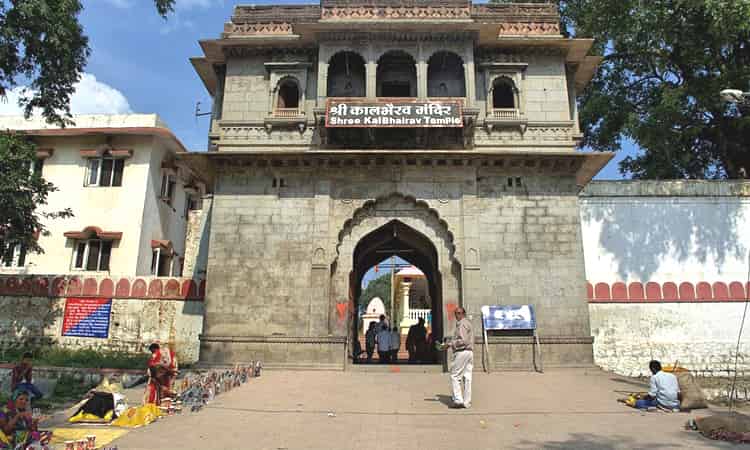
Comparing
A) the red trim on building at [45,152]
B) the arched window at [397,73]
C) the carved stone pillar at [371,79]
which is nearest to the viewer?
the carved stone pillar at [371,79]

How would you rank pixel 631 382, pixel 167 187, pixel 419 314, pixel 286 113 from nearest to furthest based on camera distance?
1. pixel 631 382
2. pixel 286 113
3. pixel 167 187
4. pixel 419 314

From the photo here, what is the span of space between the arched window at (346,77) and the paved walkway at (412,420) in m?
9.66

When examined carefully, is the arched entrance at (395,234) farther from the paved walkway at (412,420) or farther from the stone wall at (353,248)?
the paved walkway at (412,420)

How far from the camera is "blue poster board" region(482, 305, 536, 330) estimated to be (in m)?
15.5

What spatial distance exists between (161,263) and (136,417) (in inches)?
641

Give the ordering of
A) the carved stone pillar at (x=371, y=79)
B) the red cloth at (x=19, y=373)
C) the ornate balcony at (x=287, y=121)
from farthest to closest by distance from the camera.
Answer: the ornate balcony at (x=287, y=121), the carved stone pillar at (x=371, y=79), the red cloth at (x=19, y=373)

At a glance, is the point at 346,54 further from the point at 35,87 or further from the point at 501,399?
the point at 501,399

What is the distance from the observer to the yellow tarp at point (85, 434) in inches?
296

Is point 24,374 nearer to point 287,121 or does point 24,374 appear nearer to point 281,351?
point 281,351

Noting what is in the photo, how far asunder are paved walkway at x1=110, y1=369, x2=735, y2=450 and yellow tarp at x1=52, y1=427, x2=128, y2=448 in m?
0.22

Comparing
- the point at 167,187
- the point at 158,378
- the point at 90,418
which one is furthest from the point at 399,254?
the point at 90,418

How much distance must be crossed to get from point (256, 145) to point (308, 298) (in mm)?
5174

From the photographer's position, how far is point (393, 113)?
16.3 m

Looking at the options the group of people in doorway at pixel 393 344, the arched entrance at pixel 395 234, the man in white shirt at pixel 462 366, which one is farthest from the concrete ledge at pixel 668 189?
the man in white shirt at pixel 462 366
